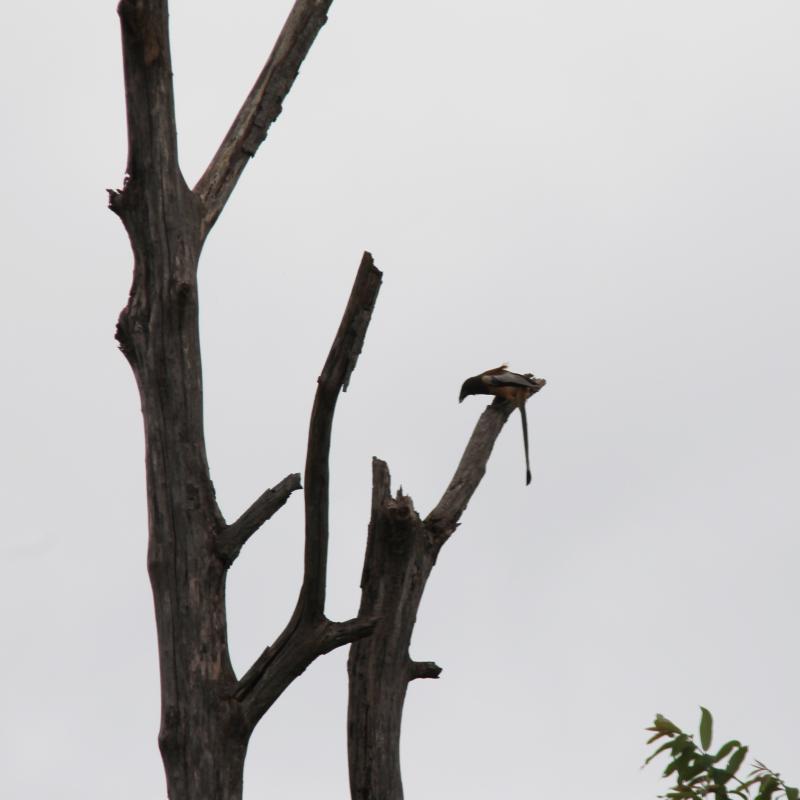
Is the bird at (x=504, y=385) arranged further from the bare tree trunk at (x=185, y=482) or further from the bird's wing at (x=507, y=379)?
the bare tree trunk at (x=185, y=482)

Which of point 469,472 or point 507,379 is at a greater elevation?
point 507,379

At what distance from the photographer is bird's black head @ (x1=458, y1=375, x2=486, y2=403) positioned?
802 cm

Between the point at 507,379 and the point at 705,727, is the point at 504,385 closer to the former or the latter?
the point at 507,379

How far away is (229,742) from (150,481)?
4.35ft

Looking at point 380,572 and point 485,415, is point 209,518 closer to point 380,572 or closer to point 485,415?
point 380,572

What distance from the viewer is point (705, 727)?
12.4ft

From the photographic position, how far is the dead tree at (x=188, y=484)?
18.3 feet

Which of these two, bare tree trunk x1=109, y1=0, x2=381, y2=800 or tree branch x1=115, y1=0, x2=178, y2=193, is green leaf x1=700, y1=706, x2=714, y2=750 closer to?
bare tree trunk x1=109, y1=0, x2=381, y2=800

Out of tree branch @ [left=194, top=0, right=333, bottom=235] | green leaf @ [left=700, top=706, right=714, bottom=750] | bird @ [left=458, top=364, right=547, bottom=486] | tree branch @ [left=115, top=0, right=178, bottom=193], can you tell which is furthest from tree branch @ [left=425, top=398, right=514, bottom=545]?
green leaf @ [left=700, top=706, right=714, bottom=750]

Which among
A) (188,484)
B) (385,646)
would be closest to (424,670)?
(385,646)

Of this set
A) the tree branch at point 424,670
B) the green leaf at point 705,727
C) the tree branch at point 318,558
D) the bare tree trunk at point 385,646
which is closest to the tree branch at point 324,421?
the tree branch at point 318,558

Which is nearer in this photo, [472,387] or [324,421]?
[324,421]

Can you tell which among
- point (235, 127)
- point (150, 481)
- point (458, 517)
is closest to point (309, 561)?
point (150, 481)

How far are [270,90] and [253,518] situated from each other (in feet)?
8.39
